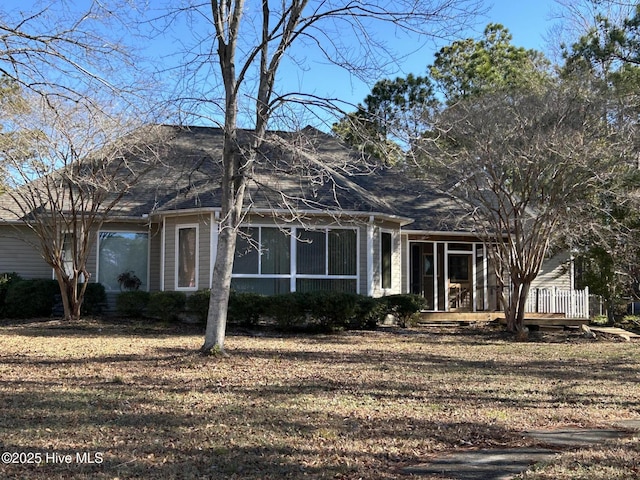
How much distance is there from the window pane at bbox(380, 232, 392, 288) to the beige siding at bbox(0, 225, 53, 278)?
9775mm

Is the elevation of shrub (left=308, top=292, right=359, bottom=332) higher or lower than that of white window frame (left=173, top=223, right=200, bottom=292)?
lower

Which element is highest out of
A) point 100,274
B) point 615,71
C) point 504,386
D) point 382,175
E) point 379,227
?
point 615,71

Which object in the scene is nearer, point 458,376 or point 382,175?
point 458,376

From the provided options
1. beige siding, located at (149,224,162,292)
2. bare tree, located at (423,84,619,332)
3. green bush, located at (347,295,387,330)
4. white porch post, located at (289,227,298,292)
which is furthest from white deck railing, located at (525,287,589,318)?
beige siding, located at (149,224,162,292)

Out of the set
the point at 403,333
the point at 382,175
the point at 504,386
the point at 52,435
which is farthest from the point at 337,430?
the point at 382,175

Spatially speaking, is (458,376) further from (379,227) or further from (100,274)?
(100,274)

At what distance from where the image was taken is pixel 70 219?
17469 mm

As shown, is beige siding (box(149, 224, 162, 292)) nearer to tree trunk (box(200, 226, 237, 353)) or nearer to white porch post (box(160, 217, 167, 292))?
white porch post (box(160, 217, 167, 292))

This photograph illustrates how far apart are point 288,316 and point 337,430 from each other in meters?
9.22

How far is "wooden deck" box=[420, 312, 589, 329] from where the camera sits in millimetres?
17688

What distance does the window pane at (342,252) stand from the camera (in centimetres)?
1727

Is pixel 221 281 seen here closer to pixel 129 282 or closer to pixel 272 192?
pixel 272 192

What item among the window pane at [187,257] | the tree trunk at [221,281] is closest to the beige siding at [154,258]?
the window pane at [187,257]

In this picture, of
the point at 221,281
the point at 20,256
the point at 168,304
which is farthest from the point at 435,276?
the point at 20,256
